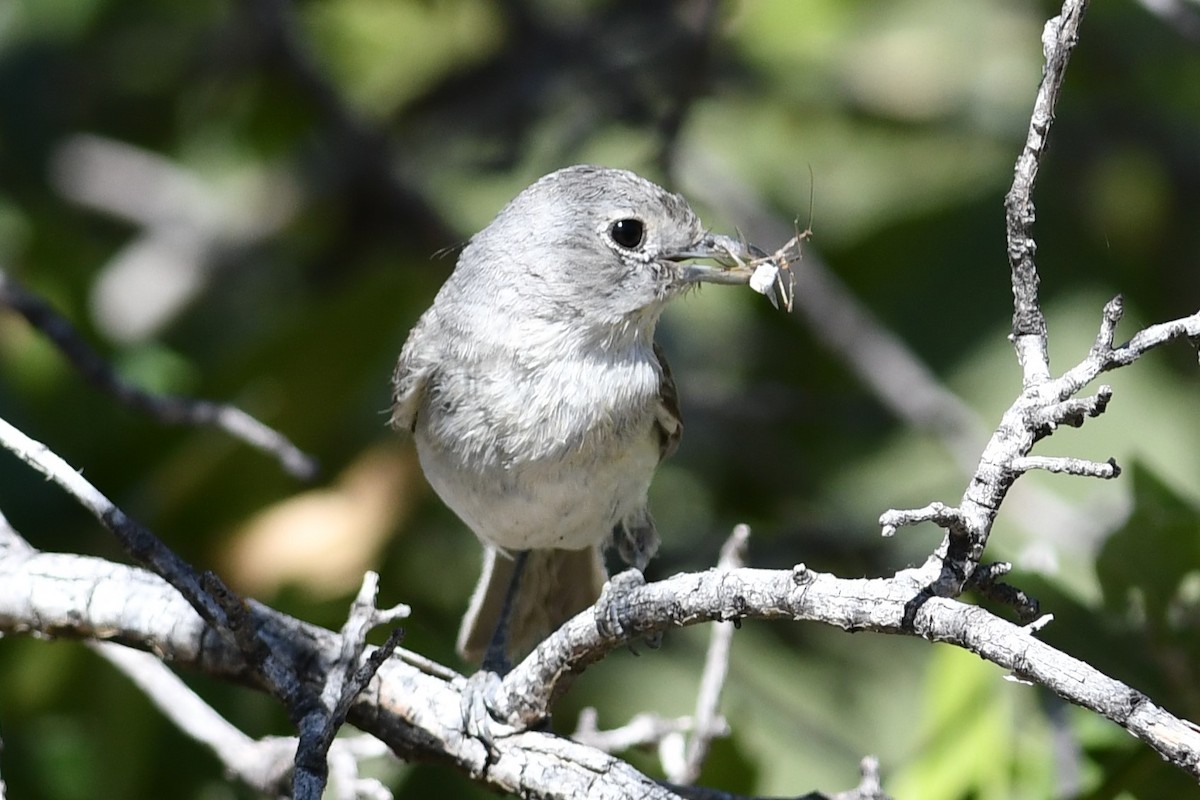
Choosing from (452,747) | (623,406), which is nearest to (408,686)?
(452,747)

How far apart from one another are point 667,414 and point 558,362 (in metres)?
0.36

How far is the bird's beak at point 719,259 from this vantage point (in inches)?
129

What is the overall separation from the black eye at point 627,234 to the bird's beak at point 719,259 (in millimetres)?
86

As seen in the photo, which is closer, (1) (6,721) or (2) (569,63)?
(1) (6,721)

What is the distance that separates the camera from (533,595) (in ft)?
13.4

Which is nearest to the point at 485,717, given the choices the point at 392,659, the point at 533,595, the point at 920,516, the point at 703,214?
the point at 392,659

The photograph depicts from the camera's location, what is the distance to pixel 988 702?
11.3ft

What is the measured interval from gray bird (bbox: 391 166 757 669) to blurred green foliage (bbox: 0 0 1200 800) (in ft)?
3.04

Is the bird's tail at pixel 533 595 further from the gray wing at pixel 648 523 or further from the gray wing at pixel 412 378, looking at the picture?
the gray wing at pixel 412 378

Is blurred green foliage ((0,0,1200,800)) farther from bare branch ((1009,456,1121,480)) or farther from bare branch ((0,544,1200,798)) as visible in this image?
bare branch ((1009,456,1121,480))

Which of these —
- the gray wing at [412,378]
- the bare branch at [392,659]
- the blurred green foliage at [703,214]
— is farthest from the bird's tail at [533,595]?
the bare branch at [392,659]

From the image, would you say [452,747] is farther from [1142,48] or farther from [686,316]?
[1142,48]

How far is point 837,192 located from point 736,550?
3147 mm

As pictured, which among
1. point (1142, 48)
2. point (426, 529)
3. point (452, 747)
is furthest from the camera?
point (1142, 48)
